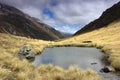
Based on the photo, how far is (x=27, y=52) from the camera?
5347 cm

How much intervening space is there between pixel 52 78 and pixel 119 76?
15.0m

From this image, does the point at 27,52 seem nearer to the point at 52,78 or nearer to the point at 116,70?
the point at 116,70

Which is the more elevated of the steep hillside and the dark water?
the steep hillside

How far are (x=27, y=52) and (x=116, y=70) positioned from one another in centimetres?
2185

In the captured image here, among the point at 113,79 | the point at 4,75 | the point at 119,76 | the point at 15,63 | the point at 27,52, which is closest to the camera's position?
the point at 4,75

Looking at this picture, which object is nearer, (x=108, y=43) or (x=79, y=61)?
(x=79, y=61)

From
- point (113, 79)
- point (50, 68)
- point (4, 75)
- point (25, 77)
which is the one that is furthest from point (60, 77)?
point (113, 79)

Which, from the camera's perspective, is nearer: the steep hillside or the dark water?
the dark water

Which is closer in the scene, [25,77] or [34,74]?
[25,77]

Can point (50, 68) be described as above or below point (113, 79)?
Answer: above

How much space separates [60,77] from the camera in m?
19.9

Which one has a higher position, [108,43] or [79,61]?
[108,43]

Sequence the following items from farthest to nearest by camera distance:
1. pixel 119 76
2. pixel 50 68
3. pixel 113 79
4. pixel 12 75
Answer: pixel 119 76
pixel 113 79
pixel 50 68
pixel 12 75

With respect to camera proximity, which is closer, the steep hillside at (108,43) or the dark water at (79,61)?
the dark water at (79,61)
